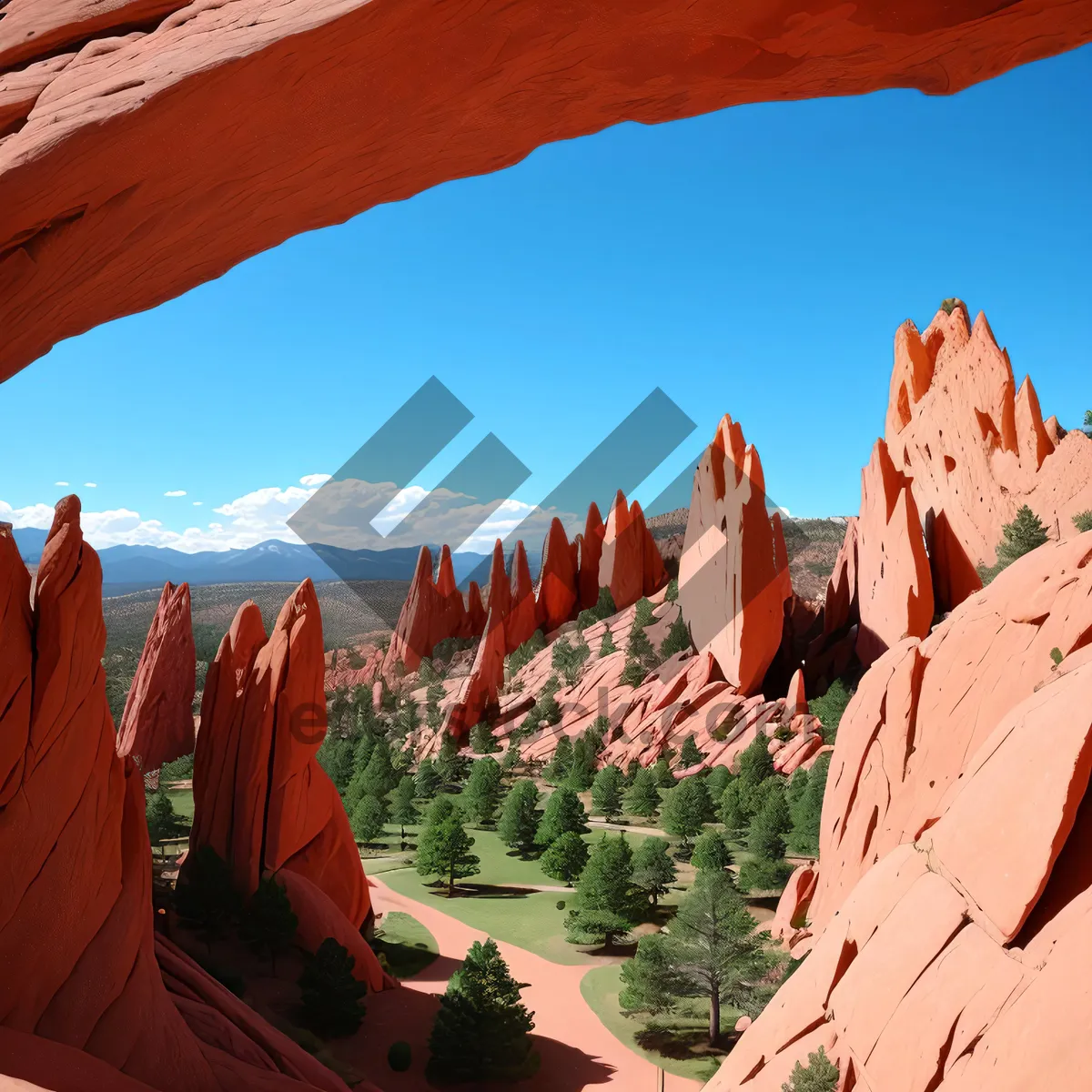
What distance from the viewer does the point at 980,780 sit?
292 inches

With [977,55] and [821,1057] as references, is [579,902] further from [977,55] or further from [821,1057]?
[977,55]

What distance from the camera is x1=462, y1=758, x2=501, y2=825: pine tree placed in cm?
2825

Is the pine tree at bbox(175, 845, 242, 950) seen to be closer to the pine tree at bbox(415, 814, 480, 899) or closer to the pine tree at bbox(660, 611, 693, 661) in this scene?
the pine tree at bbox(415, 814, 480, 899)

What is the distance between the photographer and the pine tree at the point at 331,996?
12.5m

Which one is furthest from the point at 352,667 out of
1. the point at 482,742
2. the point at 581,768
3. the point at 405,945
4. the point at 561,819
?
the point at 405,945

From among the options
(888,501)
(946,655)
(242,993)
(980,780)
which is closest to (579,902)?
(242,993)

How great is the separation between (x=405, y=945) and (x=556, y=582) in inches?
1412

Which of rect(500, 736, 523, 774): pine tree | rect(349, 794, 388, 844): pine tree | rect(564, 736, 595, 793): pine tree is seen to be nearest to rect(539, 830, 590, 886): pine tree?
rect(349, 794, 388, 844): pine tree

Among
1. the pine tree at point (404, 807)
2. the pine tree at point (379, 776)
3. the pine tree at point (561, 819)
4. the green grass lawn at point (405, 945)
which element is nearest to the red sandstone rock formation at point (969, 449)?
the pine tree at point (561, 819)

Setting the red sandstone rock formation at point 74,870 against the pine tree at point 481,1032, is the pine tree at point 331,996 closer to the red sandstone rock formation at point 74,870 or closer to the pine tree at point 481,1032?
the pine tree at point 481,1032

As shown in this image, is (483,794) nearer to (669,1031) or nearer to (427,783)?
(427,783)

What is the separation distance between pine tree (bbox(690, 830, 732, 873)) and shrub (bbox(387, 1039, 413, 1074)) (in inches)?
405

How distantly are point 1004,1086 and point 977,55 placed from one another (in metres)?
6.98

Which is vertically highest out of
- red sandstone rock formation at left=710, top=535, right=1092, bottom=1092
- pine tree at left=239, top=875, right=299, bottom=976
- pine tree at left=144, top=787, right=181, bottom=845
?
red sandstone rock formation at left=710, top=535, right=1092, bottom=1092
